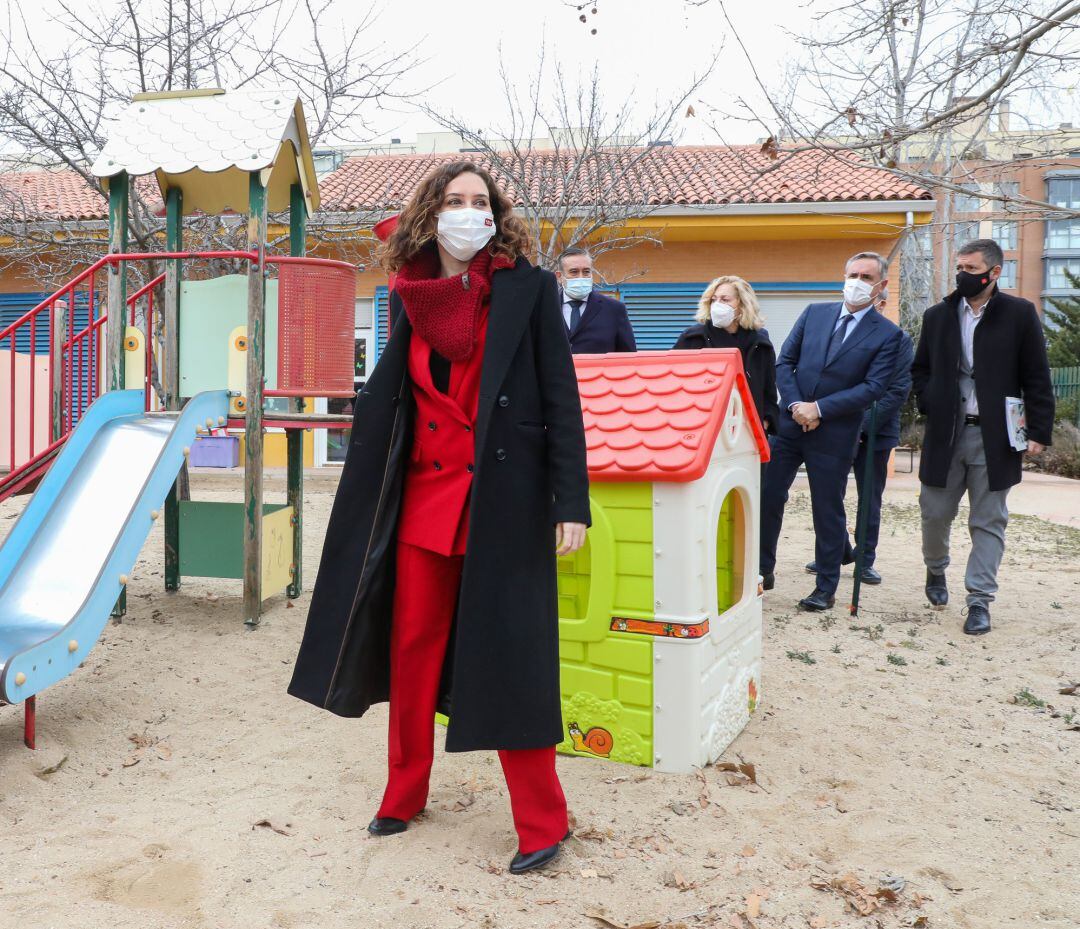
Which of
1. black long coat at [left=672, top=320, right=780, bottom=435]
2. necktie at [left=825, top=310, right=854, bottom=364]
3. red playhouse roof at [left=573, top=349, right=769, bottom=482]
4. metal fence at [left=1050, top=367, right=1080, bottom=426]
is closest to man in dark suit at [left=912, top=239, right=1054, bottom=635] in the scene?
necktie at [left=825, top=310, right=854, bottom=364]

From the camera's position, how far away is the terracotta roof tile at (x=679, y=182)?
12117 millimetres

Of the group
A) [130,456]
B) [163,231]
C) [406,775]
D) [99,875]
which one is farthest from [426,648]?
[163,231]

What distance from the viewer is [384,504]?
2.62m

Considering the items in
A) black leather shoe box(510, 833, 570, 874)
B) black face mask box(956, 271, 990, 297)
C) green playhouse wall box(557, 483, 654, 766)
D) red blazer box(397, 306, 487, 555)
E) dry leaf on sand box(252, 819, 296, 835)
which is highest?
black face mask box(956, 271, 990, 297)

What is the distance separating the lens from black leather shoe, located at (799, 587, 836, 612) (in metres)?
5.60

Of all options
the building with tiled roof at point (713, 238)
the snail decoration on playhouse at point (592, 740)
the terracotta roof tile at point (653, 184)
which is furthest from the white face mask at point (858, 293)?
the building with tiled roof at point (713, 238)

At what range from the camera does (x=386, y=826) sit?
2.79 meters

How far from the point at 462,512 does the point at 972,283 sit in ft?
12.8

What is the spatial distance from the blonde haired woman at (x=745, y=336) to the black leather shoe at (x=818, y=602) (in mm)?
1014

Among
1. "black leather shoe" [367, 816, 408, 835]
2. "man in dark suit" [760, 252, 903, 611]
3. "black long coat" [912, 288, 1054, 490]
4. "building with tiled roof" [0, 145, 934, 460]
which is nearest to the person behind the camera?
"black leather shoe" [367, 816, 408, 835]

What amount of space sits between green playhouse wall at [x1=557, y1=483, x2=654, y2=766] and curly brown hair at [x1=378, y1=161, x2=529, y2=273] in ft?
3.07

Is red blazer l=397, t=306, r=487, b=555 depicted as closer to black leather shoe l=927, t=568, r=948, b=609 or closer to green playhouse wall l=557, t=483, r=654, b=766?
green playhouse wall l=557, t=483, r=654, b=766

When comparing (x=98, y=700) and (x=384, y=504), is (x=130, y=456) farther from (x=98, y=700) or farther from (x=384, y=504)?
(x=384, y=504)

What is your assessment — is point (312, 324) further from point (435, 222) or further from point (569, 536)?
point (569, 536)
